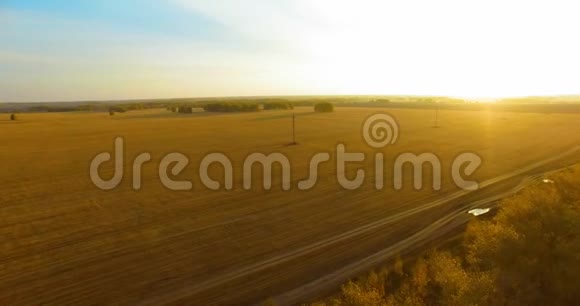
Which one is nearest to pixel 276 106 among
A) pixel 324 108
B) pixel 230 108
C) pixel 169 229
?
pixel 230 108

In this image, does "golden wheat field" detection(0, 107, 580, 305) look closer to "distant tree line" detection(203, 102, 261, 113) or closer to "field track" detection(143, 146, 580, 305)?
"field track" detection(143, 146, 580, 305)

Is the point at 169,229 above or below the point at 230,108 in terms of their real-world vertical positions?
below

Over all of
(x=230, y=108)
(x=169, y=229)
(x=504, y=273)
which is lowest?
(x=169, y=229)

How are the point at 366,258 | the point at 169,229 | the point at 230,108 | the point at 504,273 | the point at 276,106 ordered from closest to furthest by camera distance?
the point at 504,273, the point at 366,258, the point at 169,229, the point at 230,108, the point at 276,106

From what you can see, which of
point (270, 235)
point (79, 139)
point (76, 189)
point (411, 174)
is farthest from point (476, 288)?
point (79, 139)

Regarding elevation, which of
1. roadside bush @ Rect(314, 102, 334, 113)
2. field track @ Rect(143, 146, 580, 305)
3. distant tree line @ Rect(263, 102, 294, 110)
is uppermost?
distant tree line @ Rect(263, 102, 294, 110)

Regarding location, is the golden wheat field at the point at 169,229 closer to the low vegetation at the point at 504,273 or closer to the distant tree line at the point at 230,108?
the low vegetation at the point at 504,273

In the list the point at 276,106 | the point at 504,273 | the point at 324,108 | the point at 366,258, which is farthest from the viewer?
the point at 276,106

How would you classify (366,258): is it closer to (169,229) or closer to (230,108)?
(169,229)

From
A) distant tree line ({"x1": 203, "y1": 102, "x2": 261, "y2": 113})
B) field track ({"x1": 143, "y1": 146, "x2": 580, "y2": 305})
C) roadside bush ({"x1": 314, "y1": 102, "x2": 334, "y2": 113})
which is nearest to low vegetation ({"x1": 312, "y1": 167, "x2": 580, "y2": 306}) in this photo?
field track ({"x1": 143, "y1": 146, "x2": 580, "y2": 305})
